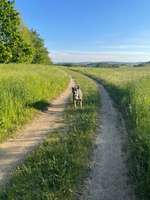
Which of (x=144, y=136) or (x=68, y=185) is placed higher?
(x=144, y=136)

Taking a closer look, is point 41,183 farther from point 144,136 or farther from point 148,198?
point 144,136

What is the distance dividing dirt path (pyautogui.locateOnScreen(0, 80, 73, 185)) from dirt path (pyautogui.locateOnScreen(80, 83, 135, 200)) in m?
1.85

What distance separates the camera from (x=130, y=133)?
10539mm

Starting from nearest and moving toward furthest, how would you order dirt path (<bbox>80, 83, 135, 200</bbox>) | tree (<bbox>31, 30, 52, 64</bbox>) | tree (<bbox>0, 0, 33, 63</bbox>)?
dirt path (<bbox>80, 83, 135, 200</bbox>) < tree (<bbox>0, 0, 33, 63</bbox>) < tree (<bbox>31, 30, 52, 64</bbox>)

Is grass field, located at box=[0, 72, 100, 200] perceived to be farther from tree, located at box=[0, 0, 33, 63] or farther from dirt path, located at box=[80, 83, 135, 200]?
tree, located at box=[0, 0, 33, 63]

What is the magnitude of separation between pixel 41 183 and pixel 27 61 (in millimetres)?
53668

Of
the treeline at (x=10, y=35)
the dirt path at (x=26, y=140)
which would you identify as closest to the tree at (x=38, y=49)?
the treeline at (x=10, y=35)

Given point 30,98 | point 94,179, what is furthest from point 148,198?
point 30,98

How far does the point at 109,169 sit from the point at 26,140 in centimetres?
378

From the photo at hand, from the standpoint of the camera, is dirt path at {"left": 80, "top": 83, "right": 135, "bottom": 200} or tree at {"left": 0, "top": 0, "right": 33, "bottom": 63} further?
tree at {"left": 0, "top": 0, "right": 33, "bottom": 63}

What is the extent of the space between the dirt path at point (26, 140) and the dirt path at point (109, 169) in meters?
1.85

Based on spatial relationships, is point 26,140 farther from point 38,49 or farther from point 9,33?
point 38,49

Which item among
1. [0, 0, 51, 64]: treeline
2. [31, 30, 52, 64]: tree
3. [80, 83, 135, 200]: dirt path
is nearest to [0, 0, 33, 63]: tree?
[0, 0, 51, 64]: treeline

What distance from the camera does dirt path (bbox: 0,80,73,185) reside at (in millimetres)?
8652
